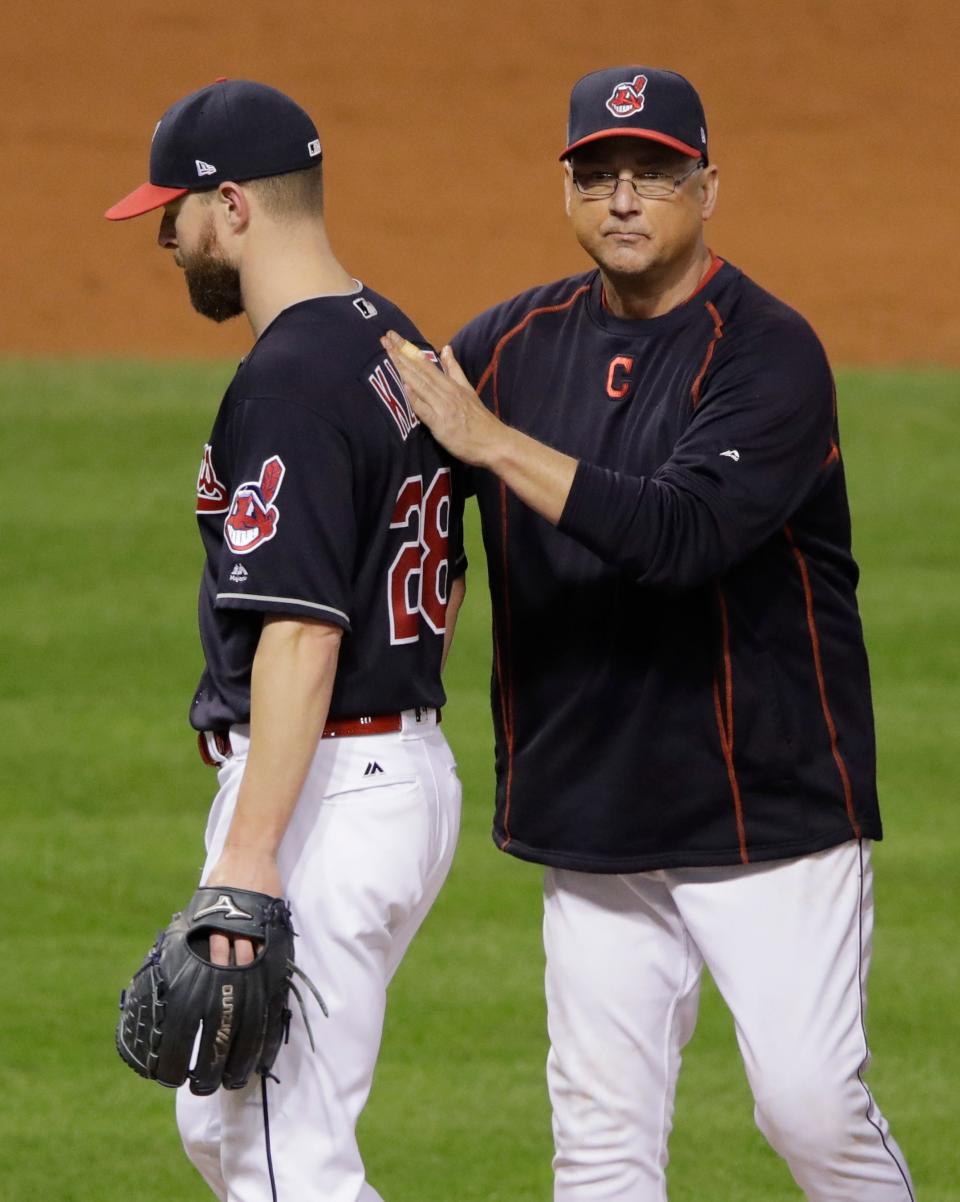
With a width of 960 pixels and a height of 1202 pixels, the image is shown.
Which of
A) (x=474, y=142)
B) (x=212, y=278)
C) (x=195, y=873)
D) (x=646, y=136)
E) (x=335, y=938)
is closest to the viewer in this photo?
(x=335, y=938)

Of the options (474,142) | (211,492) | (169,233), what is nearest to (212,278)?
(169,233)

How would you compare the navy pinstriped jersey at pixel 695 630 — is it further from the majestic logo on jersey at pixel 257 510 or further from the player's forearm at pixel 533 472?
the majestic logo on jersey at pixel 257 510

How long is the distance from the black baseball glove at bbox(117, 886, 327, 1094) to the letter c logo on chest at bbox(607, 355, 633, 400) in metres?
1.07

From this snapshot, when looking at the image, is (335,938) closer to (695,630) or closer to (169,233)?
(695,630)

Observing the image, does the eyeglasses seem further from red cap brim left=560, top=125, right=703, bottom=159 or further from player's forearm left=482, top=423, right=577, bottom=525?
player's forearm left=482, top=423, right=577, bottom=525

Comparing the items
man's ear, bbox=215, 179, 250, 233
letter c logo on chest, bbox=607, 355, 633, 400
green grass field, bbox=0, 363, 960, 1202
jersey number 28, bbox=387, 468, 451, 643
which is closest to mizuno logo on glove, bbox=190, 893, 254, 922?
jersey number 28, bbox=387, 468, 451, 643

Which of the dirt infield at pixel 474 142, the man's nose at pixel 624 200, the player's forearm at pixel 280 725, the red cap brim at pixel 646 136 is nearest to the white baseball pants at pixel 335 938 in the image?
the player's forearm at pixel 280 725

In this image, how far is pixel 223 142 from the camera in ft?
10.1

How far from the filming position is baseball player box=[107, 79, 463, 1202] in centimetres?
296

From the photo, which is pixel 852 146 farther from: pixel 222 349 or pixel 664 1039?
pixel 664 1039

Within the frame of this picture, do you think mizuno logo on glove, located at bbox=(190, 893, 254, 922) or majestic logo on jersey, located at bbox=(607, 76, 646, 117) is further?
majestic logo on jersey, located at bbox=(607, 76, 646, 117)

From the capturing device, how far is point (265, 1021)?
294 cm

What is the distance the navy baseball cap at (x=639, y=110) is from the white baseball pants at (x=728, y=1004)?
1.22 m

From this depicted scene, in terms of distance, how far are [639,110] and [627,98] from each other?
1.3 inches
